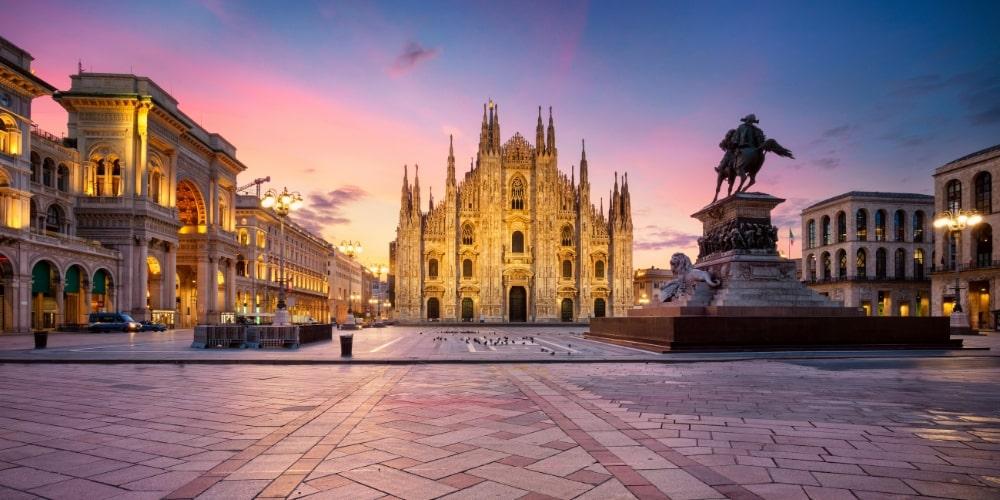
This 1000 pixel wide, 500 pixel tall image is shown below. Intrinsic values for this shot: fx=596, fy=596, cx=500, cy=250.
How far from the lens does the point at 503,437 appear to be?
621 cm

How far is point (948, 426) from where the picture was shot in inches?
260

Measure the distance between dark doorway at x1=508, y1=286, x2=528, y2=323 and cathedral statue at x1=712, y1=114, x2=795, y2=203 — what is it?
45980 millimetres

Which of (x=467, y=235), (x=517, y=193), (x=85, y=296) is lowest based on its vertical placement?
(x=85, y=296)

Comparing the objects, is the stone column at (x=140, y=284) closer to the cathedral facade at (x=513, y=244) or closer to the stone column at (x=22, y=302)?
the stone column at (x=22, y=302)

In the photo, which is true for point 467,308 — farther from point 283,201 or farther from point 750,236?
point 750,236

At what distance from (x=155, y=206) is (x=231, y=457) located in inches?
1693

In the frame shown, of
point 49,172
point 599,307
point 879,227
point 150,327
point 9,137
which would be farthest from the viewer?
point 599,307

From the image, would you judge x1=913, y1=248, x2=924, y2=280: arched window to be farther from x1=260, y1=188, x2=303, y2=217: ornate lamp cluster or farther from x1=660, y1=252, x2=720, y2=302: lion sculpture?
x1=260, y1=188, x2=303, y2=217: ornate lamp cluster

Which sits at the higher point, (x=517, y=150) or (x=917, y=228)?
(x=517, y=150)

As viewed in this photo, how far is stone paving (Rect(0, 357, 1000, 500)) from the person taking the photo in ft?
14.8

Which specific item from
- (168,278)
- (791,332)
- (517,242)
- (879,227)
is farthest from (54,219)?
(879,227)

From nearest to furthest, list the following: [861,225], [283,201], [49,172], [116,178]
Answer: [283,201], [49,172], [116,178], [861,225]

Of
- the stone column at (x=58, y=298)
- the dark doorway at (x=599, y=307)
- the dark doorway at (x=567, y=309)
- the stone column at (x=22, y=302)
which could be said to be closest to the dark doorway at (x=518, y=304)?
the dark doorway at (x=567, y=309)

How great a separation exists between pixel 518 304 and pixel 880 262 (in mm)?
36899
